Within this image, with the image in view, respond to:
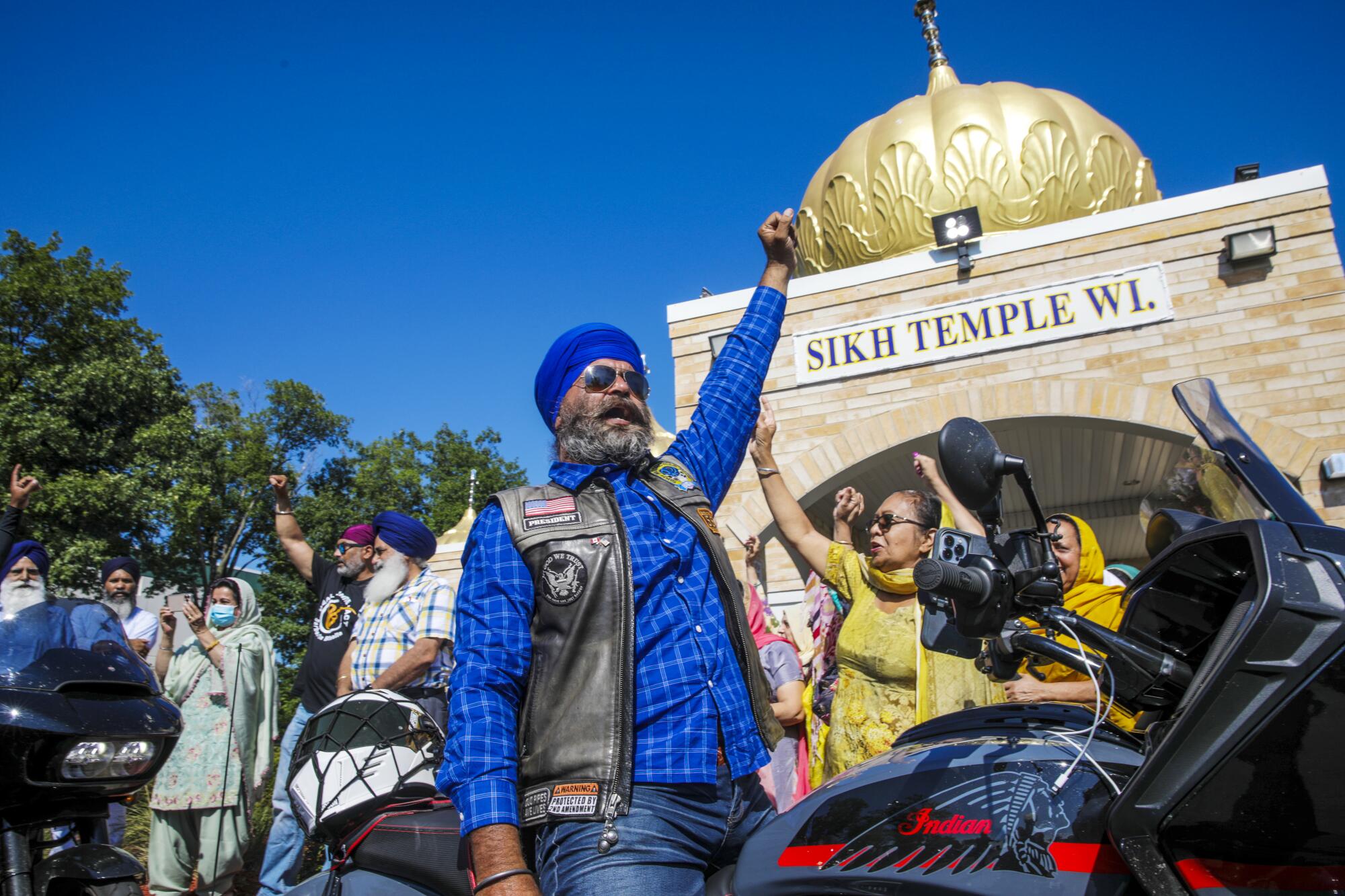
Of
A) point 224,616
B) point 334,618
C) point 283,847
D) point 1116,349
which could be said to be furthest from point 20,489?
point 1116,349

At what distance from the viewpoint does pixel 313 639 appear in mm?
4906

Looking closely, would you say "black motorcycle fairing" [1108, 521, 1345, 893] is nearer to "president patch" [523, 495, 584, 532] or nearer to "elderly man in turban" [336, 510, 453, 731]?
"president patch" [523, 495, 584, 532]

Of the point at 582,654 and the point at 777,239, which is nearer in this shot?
the point at 582,654

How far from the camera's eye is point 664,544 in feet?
5.69

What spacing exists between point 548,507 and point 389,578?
3088 mm

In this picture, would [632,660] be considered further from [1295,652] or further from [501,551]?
[1295,652]

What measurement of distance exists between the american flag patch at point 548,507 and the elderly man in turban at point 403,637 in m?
2.46

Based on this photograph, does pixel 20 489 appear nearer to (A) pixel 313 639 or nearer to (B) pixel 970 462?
(A) pixel 313 639

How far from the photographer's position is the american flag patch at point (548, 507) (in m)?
1.71

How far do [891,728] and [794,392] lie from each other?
23.0ft

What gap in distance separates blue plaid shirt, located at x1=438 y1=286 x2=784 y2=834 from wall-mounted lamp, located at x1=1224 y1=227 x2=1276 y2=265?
882 centimetres

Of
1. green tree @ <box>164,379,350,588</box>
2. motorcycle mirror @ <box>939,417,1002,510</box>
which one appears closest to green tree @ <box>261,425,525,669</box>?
green tree @ <box>164,379,350,588</box>

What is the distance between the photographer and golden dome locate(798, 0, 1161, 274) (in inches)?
443

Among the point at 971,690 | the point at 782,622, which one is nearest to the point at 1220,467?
the point at 971,690
